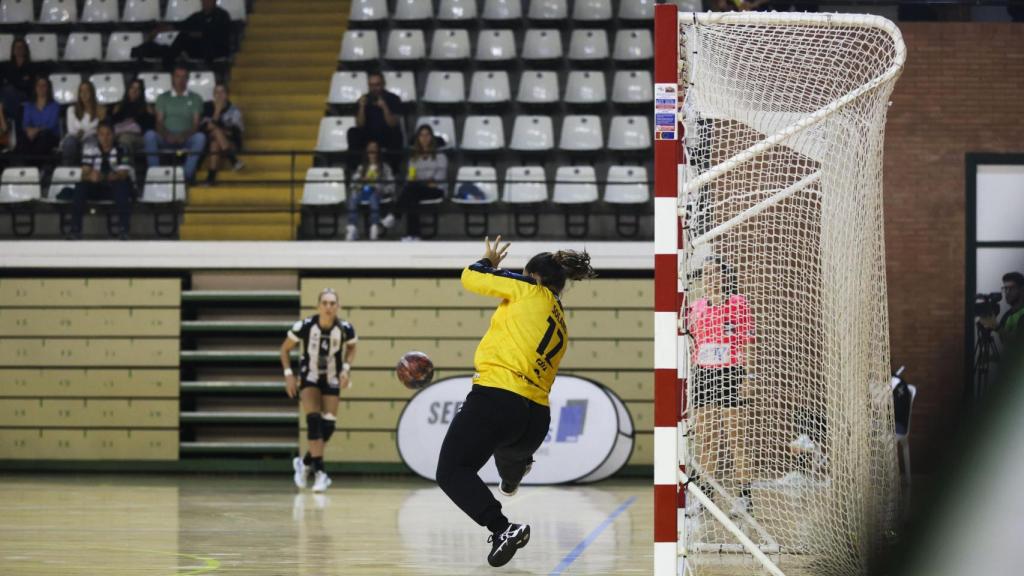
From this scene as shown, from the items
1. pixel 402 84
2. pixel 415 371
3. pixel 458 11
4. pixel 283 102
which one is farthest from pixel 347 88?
pixel 415 371

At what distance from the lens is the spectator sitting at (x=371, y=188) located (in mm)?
14344

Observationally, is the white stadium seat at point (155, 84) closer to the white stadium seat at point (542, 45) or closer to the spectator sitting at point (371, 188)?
the spectator sitting at point (371, 188)

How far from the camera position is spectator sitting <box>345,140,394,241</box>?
14344mm

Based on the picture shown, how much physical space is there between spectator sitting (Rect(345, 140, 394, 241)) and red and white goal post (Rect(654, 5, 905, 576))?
805 cm

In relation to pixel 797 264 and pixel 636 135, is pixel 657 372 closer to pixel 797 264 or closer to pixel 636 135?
pixel 797 264

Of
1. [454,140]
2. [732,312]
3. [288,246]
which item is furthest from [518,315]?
[454,140]

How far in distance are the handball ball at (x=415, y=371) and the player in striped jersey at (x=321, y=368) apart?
3551mm

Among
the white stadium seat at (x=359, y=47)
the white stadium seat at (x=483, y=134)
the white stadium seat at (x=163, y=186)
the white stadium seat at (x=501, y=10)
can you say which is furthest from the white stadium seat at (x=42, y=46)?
the white stadium seat at (x=483, y=134)

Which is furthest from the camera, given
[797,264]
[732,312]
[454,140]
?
[454,140]

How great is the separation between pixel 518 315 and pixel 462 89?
9946 mm

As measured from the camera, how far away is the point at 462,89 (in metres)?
15.8

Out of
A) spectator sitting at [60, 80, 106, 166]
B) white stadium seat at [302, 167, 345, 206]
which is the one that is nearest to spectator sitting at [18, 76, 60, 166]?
spectator sitting at [60, 80, 106, 166]

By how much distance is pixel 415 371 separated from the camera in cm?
857

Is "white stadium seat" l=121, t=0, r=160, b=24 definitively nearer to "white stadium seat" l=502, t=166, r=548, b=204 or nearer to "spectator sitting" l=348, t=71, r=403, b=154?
"spectator sitting" l=348, t=71, r=403, b=154
